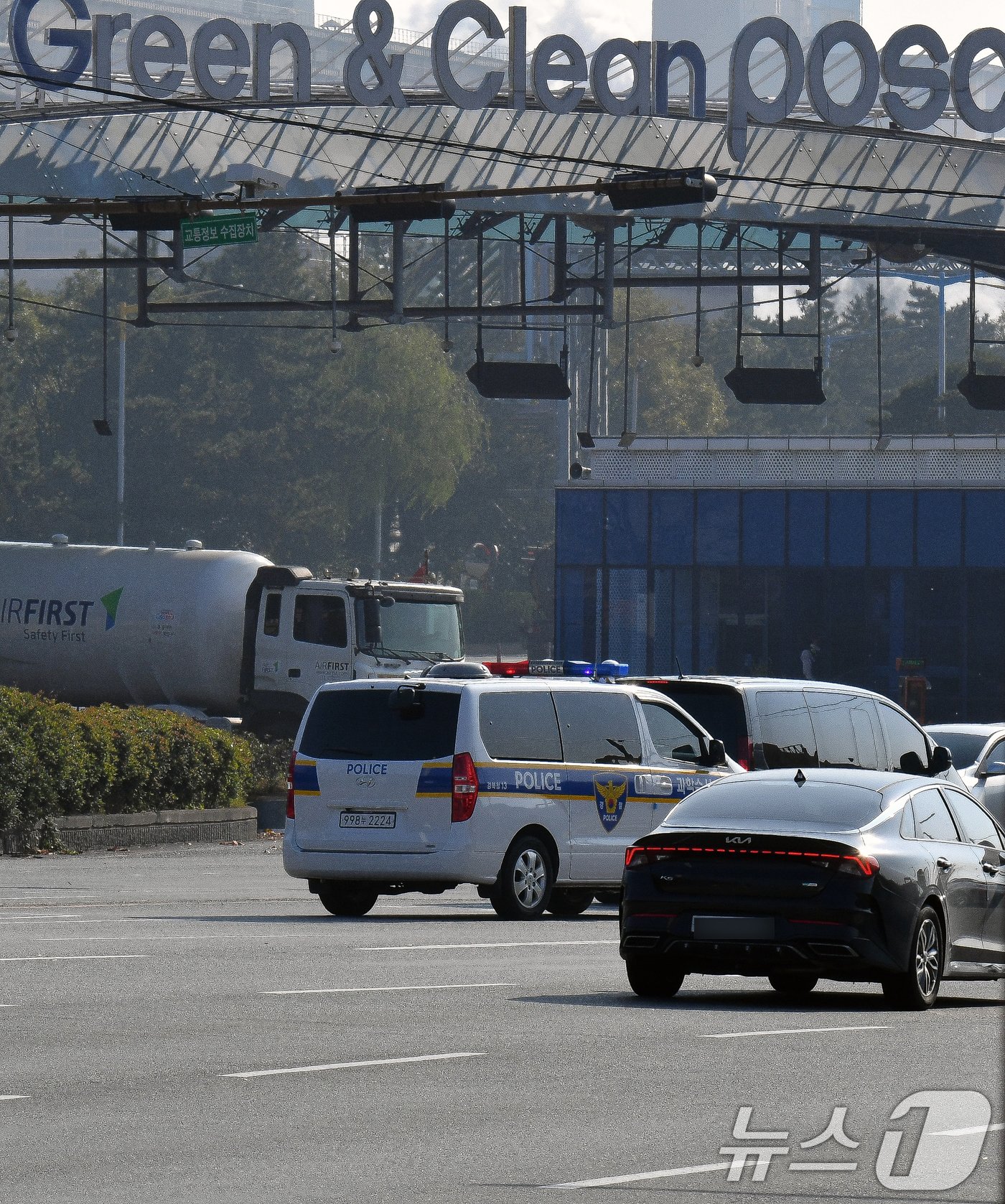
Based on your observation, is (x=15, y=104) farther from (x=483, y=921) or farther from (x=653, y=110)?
(x=483, y=921)

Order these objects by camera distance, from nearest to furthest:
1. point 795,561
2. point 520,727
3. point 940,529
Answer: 1. point 520,727
2. point 940,529
3. point 795,561

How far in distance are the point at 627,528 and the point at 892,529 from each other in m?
7.10

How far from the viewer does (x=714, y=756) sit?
1894 cm

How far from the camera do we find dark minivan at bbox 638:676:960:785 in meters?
20.0

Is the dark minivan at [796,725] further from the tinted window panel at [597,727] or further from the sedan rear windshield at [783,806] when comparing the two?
the sedan rear windshield at [783,806]

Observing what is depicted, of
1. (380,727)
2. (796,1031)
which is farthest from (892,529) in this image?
(796,1031)

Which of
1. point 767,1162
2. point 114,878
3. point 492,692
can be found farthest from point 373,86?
point 767,1162

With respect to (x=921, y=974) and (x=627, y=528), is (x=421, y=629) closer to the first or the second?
(x=921, y=974)

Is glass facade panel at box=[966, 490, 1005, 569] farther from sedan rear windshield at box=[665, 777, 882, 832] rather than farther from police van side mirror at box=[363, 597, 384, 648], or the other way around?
sedan rear windshield at box=[665, 777, 882, 832]

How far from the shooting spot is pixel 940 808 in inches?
533

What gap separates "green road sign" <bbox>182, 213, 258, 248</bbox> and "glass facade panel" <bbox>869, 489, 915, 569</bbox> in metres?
34.9

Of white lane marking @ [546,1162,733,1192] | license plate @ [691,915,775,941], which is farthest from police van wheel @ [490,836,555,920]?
white lane marking @ [546,1162,733,1192]

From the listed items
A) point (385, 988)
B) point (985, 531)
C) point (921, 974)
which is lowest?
point (385, 988)

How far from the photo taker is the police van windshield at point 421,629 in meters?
36.6
